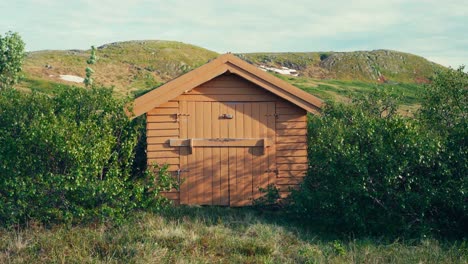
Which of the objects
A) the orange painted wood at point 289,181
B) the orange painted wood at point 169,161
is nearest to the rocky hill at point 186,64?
the orange painted wood at point 169,161

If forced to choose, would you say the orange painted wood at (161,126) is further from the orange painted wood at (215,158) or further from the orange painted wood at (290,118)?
the orange painted wood at (290,118)

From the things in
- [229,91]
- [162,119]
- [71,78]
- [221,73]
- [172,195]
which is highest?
[71,78]

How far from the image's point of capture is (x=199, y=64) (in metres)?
88.7

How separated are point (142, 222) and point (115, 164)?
5.36ft

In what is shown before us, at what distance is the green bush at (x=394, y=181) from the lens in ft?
32.7

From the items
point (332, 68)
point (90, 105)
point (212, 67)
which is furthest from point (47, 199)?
point (332, 68)

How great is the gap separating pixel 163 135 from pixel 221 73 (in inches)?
91.9

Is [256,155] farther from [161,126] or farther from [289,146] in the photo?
[161,126]

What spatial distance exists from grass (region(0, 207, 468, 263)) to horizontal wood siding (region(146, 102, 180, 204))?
2.57 meters

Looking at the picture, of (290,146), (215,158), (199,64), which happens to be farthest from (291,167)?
(199,64)

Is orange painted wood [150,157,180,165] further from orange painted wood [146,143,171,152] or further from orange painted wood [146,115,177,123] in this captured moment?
orange painted wood [146,115,177,123]

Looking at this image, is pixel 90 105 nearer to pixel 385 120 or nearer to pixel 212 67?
pixel 212 67

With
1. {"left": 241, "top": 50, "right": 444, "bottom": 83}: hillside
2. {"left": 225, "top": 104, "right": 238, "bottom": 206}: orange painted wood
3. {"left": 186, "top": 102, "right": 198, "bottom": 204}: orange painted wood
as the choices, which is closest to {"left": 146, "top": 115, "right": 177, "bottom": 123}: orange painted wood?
{"left": 186, "top": 102, "right": 198, "bottom": 204}: orange painted wood

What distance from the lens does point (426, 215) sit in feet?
34.2
